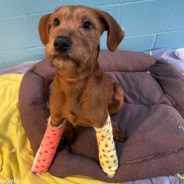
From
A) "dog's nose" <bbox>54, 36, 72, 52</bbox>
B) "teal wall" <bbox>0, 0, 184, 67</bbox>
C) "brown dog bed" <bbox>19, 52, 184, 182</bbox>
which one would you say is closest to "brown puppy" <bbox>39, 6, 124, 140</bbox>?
"dog's nose" <bbox>54, 36, 72, 52</bbox>

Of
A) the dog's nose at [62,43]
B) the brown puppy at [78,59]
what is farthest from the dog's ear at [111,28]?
the dog's nose at [62,43]

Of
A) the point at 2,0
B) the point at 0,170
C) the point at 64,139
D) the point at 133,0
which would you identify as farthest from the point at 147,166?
the point at 2,0

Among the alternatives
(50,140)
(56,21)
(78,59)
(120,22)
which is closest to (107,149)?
(50,140)

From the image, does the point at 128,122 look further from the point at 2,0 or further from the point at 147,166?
the point at 2,0

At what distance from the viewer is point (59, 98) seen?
1214 mm

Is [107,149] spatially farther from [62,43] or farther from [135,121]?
[62,43]

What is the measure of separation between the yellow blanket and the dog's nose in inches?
28.5

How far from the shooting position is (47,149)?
133 centimetres

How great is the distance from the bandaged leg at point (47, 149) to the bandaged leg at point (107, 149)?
0.64 feet

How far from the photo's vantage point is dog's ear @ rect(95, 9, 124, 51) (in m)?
1.13

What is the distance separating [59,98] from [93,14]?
0.38m

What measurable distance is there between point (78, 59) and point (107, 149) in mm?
482

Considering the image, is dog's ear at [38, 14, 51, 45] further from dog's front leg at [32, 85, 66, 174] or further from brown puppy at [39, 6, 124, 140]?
dog's front leg at [32, 85, 66, 174]

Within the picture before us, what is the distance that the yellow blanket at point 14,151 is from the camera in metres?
1.38
